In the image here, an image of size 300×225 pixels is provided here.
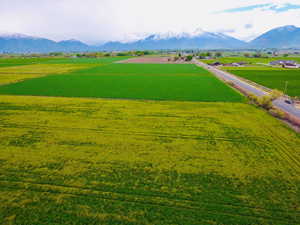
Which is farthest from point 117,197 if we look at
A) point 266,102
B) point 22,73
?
point 22,73

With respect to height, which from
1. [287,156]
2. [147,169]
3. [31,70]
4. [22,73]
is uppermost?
[31,70]

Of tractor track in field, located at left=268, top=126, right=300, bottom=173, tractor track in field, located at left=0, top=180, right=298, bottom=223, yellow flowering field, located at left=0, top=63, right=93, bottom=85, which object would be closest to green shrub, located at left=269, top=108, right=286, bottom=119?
tractor track in field, located at left=268, top=126, right=300, bottom=173

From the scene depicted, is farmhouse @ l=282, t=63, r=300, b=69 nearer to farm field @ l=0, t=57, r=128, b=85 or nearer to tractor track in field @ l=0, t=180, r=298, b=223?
farm field @ l=0, t=57, r=128, b=85

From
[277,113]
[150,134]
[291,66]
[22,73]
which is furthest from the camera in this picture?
[291,66]

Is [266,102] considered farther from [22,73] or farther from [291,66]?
[291,66]

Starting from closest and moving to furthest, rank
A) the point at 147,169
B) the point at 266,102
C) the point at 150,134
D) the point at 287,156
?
1. the point at 147,169
2. the point at 287,156
3. the point at 150,134
4. the point at 266,102

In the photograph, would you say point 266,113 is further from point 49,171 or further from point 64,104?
point 64,104

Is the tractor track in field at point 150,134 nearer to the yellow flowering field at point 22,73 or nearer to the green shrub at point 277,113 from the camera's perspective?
the green shrub at point 277,113

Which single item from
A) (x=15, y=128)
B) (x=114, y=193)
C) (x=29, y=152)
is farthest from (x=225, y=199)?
(x=15, y=128)

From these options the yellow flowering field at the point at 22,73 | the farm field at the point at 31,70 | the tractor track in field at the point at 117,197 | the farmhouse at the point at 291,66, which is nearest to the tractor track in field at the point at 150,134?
the tractor track in field at the point at 117,197
